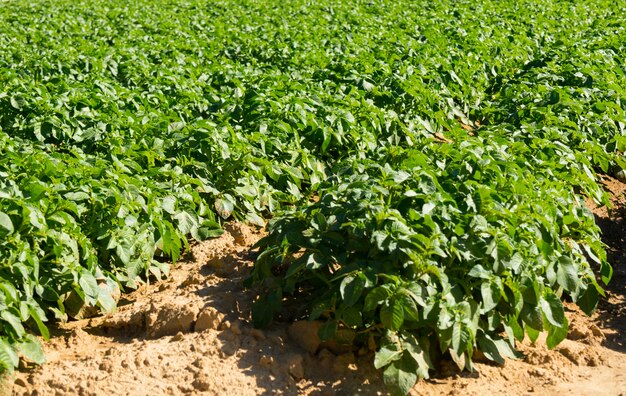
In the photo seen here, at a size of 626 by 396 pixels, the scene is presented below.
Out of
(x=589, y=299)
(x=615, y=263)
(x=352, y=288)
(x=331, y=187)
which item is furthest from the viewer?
(x=615, y=263)

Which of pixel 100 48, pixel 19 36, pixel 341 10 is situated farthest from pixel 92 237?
pixel 341 10

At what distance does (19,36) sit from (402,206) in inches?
351

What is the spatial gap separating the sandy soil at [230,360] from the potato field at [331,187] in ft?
0.24

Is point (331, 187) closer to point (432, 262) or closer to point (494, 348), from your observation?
point (432, 262)

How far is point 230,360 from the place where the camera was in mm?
4305

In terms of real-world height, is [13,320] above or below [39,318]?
above

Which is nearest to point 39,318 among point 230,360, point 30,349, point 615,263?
point 30,349

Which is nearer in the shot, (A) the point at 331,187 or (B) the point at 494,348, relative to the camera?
(B) the point at 494,348

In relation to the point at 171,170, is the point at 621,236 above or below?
below

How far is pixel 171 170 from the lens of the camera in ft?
19.4

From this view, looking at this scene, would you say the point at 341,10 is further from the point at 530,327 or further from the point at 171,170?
the point at 530,327

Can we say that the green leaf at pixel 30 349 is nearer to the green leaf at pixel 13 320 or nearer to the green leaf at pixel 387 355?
the green leaf at pixel 13 320

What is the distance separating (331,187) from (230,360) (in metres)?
1.22

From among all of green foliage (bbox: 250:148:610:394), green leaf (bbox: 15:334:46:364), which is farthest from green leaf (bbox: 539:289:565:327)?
green leaf (bbox: 15:334:46:364)
